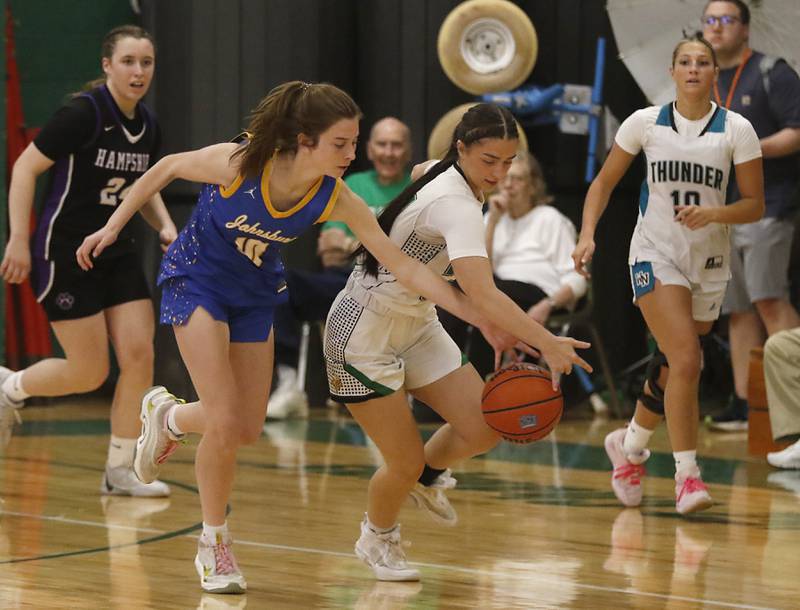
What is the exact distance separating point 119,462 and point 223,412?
201 cm

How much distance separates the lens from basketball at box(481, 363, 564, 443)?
442 cm

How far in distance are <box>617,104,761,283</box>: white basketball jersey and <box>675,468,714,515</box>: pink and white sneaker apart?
0.78 metres

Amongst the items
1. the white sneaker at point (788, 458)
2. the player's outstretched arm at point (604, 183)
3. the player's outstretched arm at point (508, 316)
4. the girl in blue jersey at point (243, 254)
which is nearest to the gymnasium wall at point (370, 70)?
the white sneaker at point (788, 458)

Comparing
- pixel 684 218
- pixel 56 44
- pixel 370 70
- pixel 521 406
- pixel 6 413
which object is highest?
pixel 56 44

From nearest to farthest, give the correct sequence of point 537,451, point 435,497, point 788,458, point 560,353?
point 560,353 → point 435,497 → point 788,458 → point 537,451

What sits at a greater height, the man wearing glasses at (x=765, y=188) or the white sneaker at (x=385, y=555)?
the man wearing glasses at (x=765, y=188)

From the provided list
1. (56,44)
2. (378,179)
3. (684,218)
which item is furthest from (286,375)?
(684,218)

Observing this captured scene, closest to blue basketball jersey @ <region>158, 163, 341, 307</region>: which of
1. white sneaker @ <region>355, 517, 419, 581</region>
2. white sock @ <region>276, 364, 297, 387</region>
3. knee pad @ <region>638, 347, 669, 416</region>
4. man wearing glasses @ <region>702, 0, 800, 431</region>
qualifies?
white sneaker @ <region>355, 517, 419, 581</region>

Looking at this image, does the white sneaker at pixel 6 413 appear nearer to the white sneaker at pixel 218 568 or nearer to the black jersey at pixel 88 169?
the black jersey at pixel 88 169

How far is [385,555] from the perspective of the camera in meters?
4.66

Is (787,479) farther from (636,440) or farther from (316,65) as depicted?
(316,65)

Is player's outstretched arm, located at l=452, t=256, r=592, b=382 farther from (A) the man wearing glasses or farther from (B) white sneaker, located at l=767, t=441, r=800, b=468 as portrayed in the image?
(A) the man wearing glasses

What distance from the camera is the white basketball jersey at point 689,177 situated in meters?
5.88

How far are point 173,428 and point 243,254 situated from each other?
690mm
